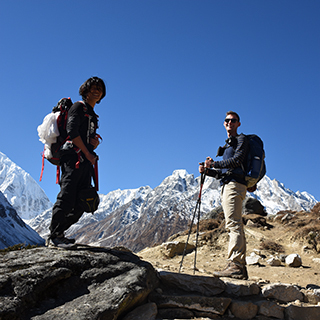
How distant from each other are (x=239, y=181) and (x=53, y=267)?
3.37m

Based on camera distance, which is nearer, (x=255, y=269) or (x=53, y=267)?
(x=53, y=267)

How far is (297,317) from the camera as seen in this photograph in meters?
3.91

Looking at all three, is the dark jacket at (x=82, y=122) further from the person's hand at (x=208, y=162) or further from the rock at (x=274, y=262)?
the rock at (x=274, y=262)

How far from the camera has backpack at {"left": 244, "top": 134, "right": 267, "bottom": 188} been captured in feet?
16.1

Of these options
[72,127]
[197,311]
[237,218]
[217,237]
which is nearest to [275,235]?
[217,237]

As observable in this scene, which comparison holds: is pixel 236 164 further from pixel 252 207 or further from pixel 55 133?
pixel 252 207

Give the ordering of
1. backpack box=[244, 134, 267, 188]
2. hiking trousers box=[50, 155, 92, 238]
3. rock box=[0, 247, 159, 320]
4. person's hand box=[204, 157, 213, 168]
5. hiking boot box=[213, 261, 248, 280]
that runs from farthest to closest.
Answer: person's hand box=[204, 157, 213, 168] < backpack box=[244, 134, 267, 188] < hiking boot box=[213, 261, 248, 280] < hiking trousers box=[50, 155, 92, 238] < rock box=[0, 247, 159, 320]

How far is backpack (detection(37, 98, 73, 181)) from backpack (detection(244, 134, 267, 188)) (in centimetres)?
326

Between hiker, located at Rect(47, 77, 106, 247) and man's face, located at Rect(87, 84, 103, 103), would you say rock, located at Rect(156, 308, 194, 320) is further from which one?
man's face, located at Rect(87, 84, 103, 103)

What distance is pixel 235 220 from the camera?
15.9 feet

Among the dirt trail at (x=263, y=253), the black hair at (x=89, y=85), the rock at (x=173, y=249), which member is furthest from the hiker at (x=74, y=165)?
the rock at (x=173, y=249)

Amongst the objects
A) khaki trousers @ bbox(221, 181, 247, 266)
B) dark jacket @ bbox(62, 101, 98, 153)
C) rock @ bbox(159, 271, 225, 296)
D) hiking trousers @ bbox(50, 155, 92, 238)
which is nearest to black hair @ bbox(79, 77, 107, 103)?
dark jacket @ bbox(62, 101, 98, 153)

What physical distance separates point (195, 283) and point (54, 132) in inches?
127

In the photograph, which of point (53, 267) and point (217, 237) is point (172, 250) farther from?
point (53, 267)
